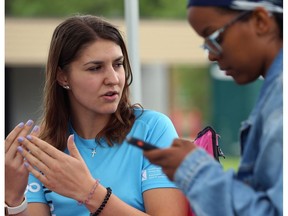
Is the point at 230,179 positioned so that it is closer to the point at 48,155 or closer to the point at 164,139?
the point at 48,155

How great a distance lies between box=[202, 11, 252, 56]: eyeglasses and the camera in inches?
63.0

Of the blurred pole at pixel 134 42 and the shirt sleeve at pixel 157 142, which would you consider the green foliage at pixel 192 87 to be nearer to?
the blurred pole at pixel 134 42

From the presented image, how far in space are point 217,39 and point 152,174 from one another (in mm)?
1115

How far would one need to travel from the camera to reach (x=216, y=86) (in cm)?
2488

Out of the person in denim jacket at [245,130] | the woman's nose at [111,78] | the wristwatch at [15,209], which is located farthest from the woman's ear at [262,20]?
the wristwatch at [15,209]

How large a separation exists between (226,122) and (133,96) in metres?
20.5

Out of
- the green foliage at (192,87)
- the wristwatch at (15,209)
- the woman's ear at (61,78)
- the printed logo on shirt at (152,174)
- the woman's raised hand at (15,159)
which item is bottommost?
the green foliage at (192,87)

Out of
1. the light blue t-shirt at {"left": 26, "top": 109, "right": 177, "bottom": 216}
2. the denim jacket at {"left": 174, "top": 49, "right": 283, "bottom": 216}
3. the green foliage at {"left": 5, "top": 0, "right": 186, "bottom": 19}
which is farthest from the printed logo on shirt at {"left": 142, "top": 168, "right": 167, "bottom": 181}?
the green foliage at {"left": 5, "top": 0, "right": 186, "bottom": 19}

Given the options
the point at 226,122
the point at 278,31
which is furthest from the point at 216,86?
the point at 278,31

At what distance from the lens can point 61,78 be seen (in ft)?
9.80

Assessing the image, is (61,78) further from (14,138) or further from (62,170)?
(62,170)

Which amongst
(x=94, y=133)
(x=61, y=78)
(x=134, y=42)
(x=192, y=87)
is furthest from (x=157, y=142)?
(x=192, y=87)

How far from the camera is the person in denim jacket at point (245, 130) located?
1542 millimetres

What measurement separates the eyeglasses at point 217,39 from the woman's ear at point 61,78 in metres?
1.39
